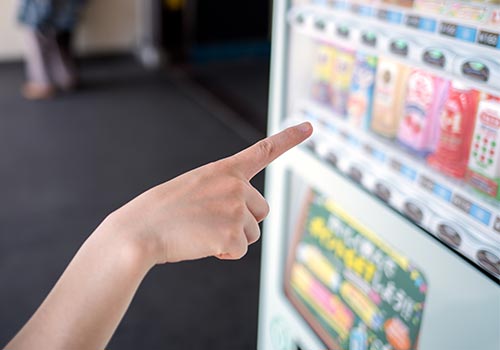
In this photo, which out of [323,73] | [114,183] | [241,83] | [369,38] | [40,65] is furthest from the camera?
[241,83]

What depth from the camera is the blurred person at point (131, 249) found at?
2.09ft

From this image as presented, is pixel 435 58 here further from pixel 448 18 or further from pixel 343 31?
pixel 343 31

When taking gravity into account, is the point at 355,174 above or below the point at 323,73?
below

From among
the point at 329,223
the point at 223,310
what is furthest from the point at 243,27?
the point at 329,223

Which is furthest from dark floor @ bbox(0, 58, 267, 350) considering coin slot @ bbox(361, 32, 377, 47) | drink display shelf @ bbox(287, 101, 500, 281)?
coin slot @ bbox(361, 32, 377, 47)

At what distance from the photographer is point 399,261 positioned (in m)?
1.09

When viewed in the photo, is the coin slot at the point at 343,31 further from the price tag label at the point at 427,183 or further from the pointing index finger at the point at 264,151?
the pointing index finger at the point at 264,151

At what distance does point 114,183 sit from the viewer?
10.5 feet

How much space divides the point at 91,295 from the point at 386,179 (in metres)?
0.65

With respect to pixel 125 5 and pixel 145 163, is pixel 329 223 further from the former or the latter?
pixel 125 5

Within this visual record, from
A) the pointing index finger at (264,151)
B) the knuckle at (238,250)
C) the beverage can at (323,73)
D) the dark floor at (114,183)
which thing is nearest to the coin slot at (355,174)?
the beverage can at (323,73)

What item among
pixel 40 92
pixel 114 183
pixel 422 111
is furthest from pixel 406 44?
pixel 40 92

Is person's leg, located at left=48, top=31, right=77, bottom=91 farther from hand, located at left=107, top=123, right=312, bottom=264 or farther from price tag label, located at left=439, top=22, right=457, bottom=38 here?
hand, located at left=107, top=123, right=312, bottom=264

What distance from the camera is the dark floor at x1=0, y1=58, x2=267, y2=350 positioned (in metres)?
2.17
